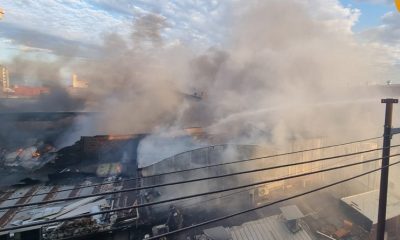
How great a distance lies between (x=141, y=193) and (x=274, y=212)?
222 inches

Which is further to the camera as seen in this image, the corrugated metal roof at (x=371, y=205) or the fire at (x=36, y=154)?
the fire at (x=36, y=154)

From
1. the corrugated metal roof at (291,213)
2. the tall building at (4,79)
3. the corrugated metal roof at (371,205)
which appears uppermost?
the tall building at (4,79)

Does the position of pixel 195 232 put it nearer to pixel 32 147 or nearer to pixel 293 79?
pixel 32 147

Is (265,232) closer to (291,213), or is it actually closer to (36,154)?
(291,213)

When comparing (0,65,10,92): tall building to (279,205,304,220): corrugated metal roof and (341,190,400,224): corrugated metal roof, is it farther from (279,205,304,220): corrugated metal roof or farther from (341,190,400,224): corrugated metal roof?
(341,190,400,224): corrugated metal roof

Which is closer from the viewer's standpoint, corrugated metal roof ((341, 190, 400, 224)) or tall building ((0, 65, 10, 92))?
corrugated metal roof ((341, 190, 400, 224))

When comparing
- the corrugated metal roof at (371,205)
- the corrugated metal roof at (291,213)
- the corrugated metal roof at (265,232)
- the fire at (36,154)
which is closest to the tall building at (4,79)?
the fire at (36,154)

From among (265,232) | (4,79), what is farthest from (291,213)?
(4,79)

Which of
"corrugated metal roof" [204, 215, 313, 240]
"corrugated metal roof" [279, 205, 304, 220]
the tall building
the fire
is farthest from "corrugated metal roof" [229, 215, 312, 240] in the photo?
the tall building

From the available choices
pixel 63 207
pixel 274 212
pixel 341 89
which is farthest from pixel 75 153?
pixel 341 89

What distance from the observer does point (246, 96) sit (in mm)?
18438

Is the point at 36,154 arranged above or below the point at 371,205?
above

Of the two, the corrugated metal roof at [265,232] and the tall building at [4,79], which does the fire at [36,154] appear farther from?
the tall building at [4,79]

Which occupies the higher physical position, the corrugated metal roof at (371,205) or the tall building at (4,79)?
the tall building at (4,79)
